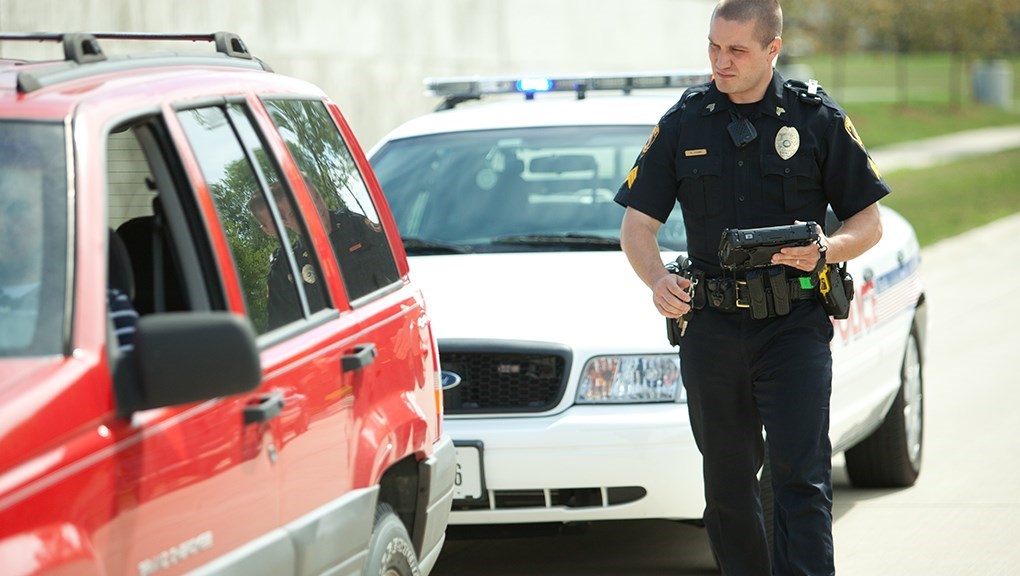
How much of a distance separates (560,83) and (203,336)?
4.66 meters

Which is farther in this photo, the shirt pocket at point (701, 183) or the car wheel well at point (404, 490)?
the shirt pocket at point (701, 183)

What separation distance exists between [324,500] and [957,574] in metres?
3.10

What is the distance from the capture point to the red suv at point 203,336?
110 inches

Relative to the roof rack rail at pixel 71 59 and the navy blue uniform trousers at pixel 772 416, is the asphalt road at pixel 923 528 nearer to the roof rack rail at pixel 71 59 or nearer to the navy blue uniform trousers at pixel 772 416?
the navy blue uniform trousers at pixel 772 416

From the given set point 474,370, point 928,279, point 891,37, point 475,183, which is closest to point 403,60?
point 928,279

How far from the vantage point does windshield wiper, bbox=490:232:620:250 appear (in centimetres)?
645

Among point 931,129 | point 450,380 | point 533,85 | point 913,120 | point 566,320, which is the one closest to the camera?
point 450,380

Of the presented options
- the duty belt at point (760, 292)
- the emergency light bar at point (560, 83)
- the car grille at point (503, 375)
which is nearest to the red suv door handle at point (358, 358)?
the duty belt at point (760, 292)

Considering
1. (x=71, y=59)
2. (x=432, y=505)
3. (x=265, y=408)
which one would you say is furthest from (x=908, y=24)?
(x=265, y=408)

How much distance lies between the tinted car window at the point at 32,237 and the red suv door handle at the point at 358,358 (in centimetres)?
98

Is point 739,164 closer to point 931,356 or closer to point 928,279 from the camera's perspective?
point 931,356

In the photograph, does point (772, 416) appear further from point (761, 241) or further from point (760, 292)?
point (761, 241)

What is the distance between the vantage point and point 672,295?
4.71 meters

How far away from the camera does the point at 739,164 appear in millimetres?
4758
